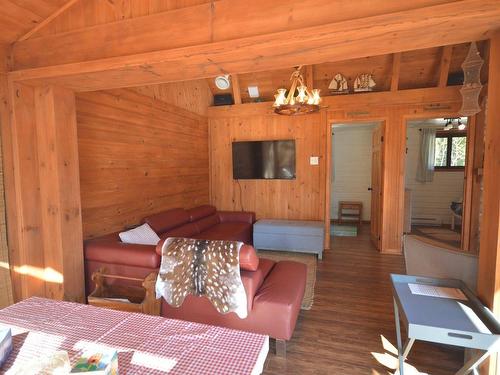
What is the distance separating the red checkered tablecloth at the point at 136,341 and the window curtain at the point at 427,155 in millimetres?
6911

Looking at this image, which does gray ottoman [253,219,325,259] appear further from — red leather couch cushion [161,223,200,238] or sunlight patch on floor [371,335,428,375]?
sunlight patch on floor [371,335,428,375]

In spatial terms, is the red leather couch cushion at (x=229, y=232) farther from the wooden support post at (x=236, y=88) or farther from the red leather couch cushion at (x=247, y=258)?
the wooden support post at (x=236, y=88)

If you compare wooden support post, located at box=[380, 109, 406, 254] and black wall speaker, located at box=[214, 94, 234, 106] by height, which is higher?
black wall speaker, located at box=[214, 94, 234, 106]

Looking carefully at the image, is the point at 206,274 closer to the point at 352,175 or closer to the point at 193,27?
the point at 193,27

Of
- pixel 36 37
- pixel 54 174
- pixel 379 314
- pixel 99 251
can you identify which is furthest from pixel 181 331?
pixel 36 37

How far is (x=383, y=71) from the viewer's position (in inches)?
176

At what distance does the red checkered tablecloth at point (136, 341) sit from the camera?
1020 mm

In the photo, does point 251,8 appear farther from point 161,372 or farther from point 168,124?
point 168,124

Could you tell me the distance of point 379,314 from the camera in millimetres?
2652

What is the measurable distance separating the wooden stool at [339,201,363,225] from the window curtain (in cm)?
161

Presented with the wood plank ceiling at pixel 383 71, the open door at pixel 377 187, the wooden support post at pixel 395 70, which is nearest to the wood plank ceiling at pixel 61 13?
the wood plank ceiling at pixel 383 71

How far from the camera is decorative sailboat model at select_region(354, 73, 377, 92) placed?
4.49 m

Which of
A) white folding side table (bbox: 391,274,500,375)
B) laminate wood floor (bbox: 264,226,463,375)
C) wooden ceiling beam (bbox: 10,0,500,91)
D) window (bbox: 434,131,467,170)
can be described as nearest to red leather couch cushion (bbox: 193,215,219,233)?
laminate wood floor (bbox: 264,226,463,375)

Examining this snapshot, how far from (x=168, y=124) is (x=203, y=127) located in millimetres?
1194
